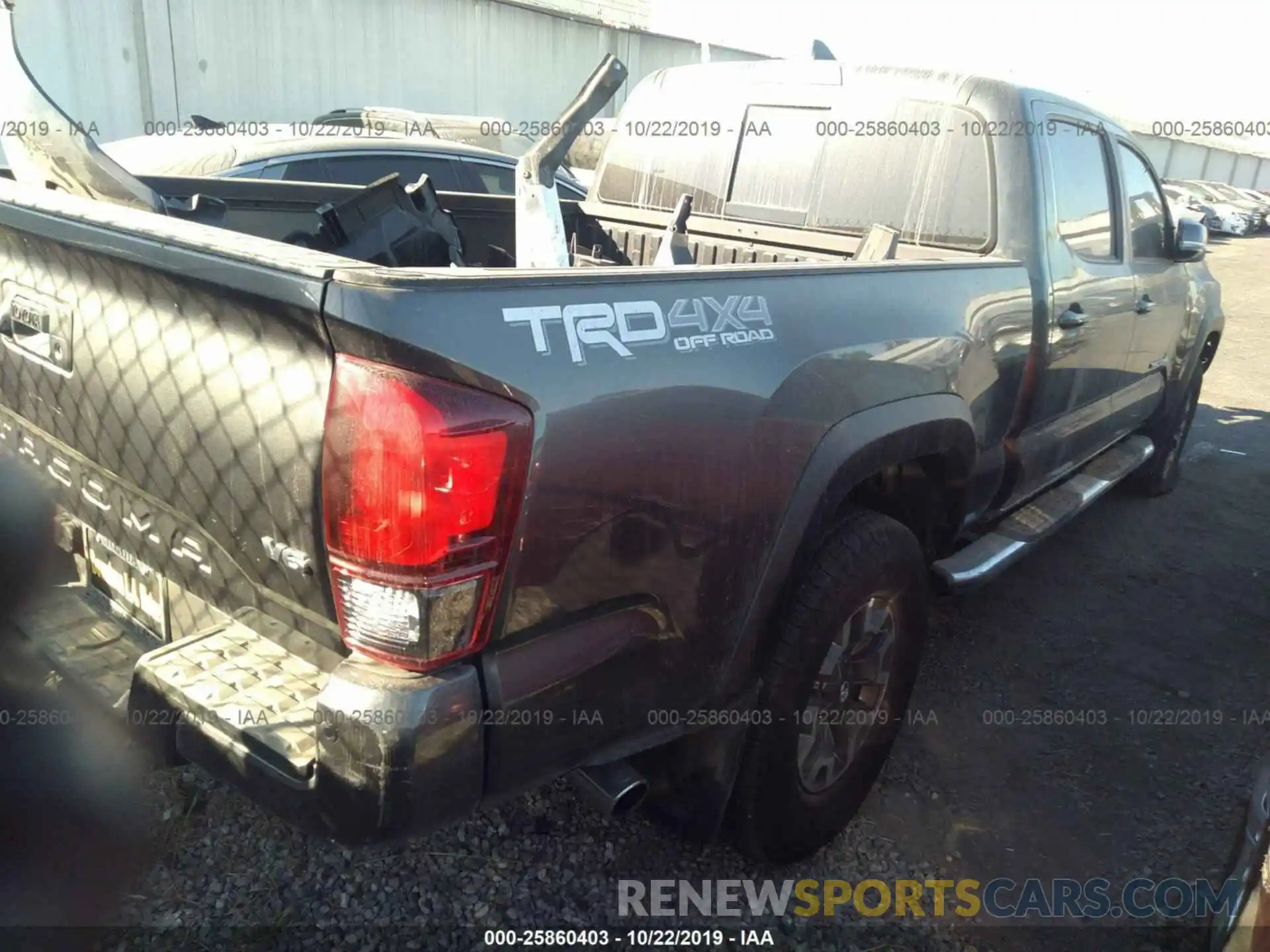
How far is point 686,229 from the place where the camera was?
3736 mm

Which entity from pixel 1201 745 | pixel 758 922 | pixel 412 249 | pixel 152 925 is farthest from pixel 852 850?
pixel 412 249

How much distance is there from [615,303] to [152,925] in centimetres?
183

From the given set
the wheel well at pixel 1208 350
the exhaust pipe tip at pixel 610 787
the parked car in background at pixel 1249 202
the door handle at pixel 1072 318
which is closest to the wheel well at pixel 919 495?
the door handle at pixel 1072 318

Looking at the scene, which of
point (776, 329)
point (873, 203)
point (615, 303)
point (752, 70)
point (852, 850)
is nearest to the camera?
point (615, 303)

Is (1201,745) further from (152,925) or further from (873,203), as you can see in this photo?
(152,925)

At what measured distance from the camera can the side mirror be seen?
410 centimetres

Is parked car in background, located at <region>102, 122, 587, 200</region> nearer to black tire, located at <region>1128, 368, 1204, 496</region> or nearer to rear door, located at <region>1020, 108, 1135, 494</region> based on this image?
rear door, located at <region>1020, 108, 1135, 494</region>

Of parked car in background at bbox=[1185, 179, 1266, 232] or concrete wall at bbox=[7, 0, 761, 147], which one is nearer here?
concrete wall at bbox=[7, 0, 761, 147]

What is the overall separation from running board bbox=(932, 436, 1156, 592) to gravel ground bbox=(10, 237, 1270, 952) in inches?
22.1

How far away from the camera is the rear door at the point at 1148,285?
13.1 ft

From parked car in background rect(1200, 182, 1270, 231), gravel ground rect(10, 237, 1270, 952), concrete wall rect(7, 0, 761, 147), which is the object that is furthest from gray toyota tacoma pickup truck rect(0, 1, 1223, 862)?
parked car in background rect(1200, 182, 1270, 231)

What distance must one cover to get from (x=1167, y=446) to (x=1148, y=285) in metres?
1.82

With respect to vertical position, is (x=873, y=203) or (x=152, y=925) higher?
(x=873, y=203)

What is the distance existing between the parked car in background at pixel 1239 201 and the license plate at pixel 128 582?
33.5m
